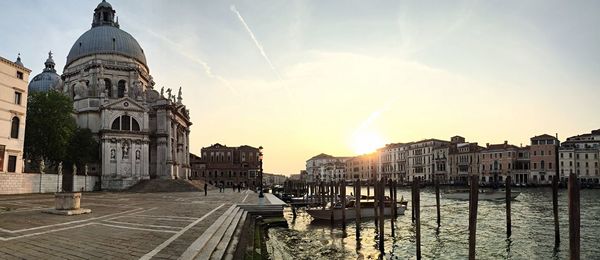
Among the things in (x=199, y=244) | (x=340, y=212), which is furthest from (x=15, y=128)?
(x=199, y=244)

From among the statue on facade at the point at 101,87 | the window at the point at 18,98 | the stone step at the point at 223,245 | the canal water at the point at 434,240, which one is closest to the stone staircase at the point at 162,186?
the statue on facade at the point at 101,87

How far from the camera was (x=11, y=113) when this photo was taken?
33.9 m

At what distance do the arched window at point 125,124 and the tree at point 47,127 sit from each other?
28.3 feet

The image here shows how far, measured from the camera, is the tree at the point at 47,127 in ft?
138

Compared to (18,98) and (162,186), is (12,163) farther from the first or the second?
(162,186)

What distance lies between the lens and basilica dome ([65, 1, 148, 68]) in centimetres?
6078

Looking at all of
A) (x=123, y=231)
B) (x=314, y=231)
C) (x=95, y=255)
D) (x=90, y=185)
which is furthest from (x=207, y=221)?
(x=90, y=185)

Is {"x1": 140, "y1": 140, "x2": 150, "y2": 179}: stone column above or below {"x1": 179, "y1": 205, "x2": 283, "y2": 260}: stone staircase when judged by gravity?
above

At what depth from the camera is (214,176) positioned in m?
97.3

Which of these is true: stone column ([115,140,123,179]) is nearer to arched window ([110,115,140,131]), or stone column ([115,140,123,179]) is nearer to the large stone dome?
arched window ([110,115,140,131])

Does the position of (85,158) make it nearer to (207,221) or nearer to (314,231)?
(314,231)

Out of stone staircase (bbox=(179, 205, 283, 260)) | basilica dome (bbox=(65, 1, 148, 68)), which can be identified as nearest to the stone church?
basilica dome (bbox=(65, 1, 148, 68))

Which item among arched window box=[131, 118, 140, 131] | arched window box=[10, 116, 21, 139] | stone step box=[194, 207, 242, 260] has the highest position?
arched window box=[131, 118, 140, 131]

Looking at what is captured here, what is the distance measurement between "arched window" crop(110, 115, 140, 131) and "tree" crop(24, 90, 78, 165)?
28.3 ft
